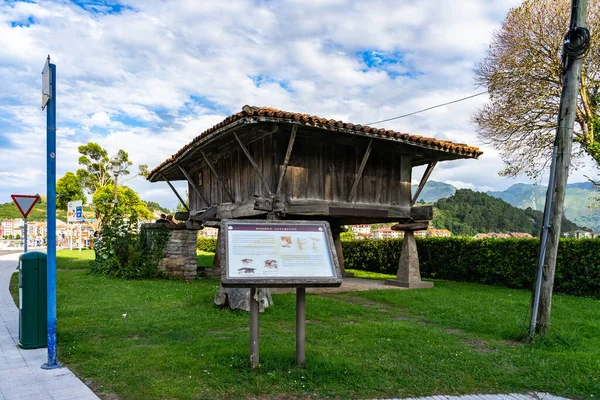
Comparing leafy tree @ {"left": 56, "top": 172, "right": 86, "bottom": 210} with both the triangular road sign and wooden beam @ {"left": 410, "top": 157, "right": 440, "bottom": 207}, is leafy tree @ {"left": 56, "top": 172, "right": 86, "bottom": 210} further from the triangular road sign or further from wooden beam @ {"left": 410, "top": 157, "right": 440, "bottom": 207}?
wooden beam @ {"left": 410, "top": 157, "right": 440, "bottom": 207}

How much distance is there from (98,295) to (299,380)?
6753mm

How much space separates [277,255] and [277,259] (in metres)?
0.05

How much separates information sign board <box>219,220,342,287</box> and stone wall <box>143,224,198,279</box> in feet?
31.6

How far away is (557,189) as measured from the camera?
580cm

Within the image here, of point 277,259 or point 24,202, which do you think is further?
point 24,202

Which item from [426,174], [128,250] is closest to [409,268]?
[426,174]

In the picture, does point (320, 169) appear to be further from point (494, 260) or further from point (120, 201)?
point (120, 201)

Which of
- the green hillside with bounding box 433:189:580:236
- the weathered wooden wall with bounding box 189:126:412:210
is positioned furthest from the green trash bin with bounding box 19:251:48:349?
the green hillside with bounding box 433:189:580:236

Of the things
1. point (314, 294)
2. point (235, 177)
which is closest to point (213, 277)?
point (235, 177)

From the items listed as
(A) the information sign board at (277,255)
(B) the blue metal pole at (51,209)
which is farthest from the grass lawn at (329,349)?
(A) the information sign board at (277,255)

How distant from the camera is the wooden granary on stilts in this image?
9094 millimetres

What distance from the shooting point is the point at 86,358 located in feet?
15.9

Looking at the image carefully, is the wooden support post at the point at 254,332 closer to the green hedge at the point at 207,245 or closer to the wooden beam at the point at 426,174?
the wooden beam at the point at 426,174

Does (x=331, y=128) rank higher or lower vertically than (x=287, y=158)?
higher
